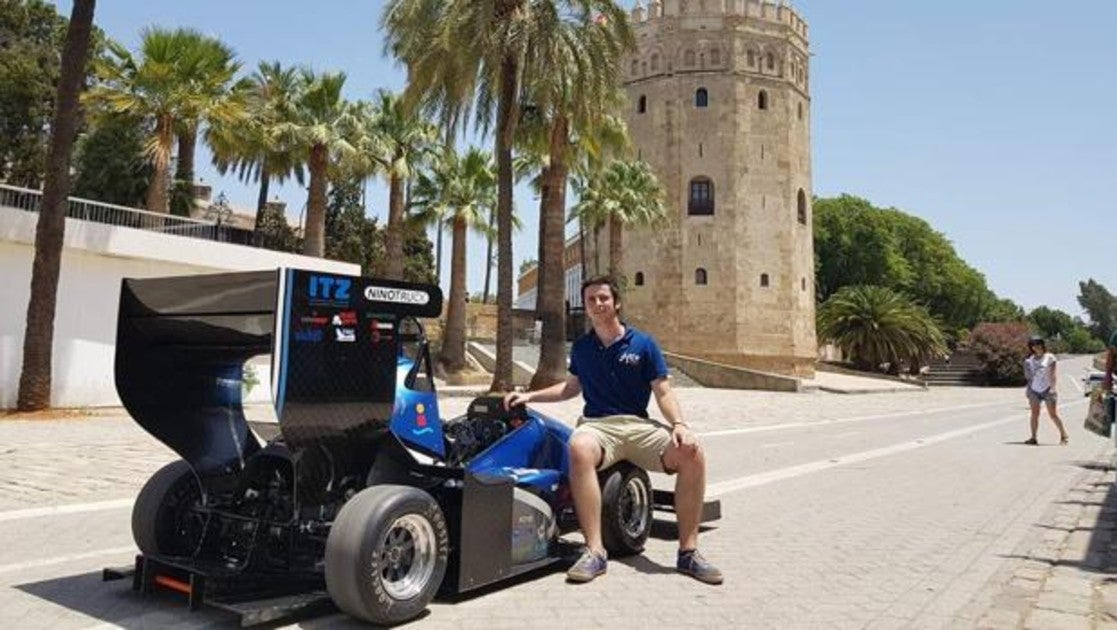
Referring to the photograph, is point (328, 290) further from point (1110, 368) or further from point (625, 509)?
point (1110, 368)

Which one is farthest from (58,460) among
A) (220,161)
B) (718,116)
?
(718,116)

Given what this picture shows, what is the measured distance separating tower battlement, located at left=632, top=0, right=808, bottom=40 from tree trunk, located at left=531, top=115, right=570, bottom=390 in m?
31.3

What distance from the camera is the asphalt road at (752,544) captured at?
4.54 m

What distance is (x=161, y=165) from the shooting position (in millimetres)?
24672

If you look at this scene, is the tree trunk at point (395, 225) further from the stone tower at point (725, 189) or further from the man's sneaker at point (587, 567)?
the man's sneaker at point (587, 567)

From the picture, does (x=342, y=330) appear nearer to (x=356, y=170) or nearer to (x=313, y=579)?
(x=313, y=579)

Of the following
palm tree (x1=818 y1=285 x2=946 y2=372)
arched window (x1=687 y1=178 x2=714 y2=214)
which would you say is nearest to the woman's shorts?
arched window (x1=687 y1=178 x2=714 y2=214)

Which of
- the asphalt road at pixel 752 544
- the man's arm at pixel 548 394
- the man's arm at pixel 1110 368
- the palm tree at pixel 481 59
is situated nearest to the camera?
the asphalt road at pixel 752 544

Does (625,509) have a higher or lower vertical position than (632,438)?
lower

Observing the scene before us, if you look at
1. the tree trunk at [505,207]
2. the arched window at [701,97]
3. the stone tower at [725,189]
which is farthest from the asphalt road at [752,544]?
the arched window at [701,97]

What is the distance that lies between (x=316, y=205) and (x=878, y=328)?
4002 cm

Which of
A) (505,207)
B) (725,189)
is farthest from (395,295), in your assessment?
(725,189)

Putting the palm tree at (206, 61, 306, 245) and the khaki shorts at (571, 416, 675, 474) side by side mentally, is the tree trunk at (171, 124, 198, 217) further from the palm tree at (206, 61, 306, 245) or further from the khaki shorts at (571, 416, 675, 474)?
the khaki shorts at (571, 416, 675, 474)

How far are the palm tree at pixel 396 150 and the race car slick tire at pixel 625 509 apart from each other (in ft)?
92.0
